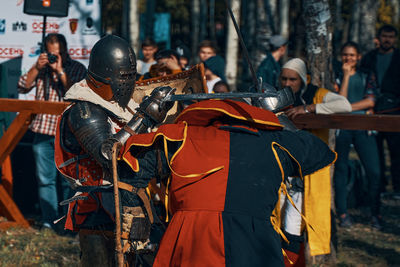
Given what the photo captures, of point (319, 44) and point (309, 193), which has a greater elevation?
point (319, 44)

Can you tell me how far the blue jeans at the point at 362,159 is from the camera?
22.9 feet

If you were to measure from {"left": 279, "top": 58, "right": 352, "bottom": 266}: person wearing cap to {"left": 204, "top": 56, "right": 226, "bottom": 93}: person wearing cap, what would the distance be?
195 cm

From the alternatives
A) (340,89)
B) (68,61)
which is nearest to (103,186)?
(68,61)

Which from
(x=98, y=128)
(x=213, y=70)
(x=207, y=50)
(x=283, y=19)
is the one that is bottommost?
(x=98, y=128)

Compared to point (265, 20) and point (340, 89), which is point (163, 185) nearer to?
point (340, 89)

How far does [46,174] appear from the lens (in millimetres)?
6766

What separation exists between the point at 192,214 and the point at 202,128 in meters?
0.42

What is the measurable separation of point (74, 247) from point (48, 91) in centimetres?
168

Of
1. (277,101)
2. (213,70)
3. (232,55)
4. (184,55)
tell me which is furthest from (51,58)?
(232,55)

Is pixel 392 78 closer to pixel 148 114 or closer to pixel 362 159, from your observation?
pixel 362 159

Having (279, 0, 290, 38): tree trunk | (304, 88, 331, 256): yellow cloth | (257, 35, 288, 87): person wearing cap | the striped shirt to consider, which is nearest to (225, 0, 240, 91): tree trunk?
(257, 35, 288, 87): person wearing cap

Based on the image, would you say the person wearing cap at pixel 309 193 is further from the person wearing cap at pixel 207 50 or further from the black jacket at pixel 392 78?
the person wearing cap at pixel 207 50

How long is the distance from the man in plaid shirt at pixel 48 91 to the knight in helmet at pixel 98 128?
278cm

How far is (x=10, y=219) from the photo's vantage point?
22.8 ft
